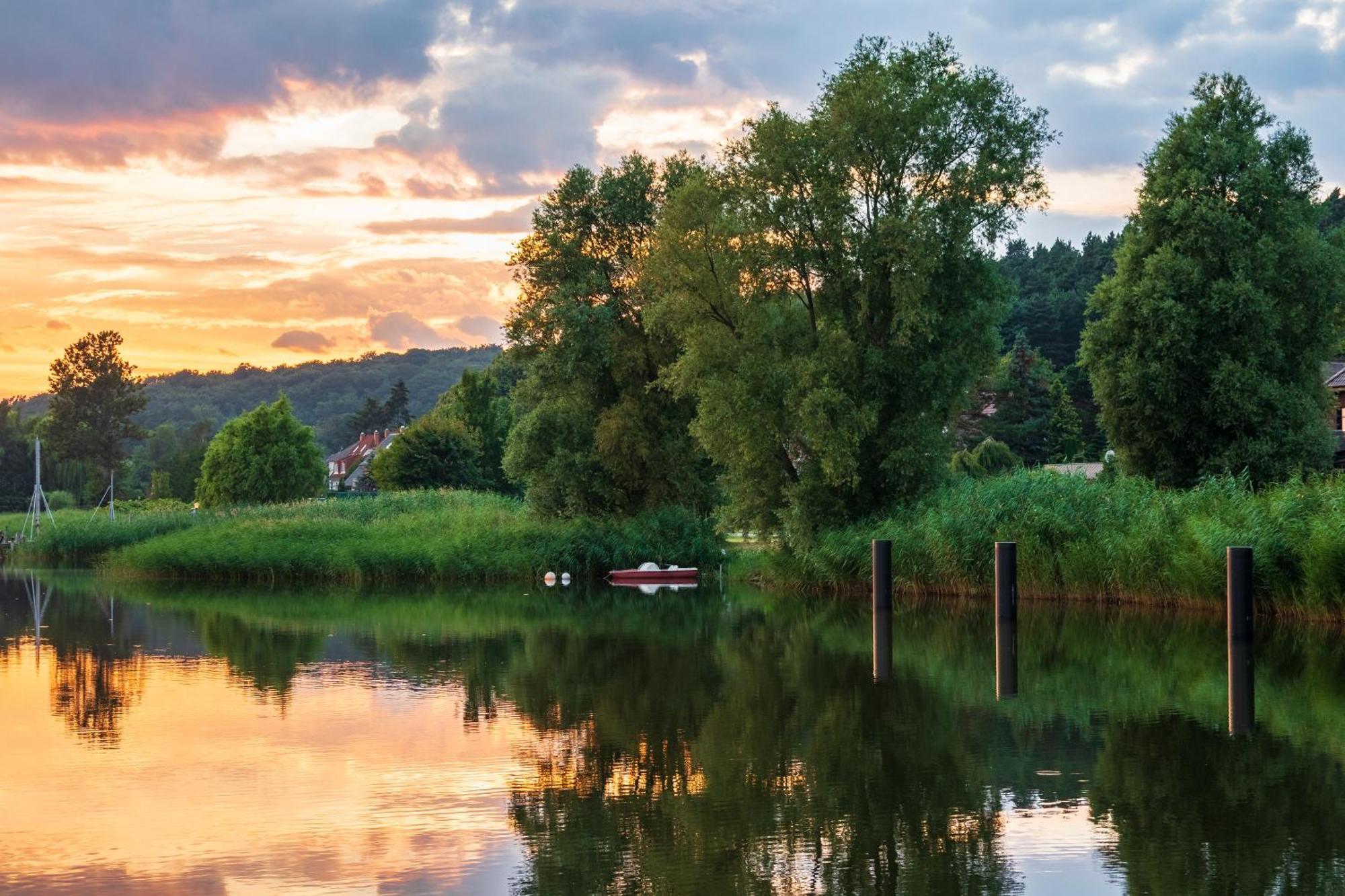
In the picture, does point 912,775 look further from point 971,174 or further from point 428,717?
point 971,174

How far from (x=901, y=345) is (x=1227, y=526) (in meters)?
11.9

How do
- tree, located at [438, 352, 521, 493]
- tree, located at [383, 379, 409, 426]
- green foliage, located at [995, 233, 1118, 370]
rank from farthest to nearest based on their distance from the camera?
tree, located at [383, 379, 409, 426], green foliage, located at [995, 233, 1118, 370], tree, located at [438, 352, 521, 493]

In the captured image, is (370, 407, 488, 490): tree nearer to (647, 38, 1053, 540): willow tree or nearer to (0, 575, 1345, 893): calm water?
(647, 38, 1053, 540): willow tree

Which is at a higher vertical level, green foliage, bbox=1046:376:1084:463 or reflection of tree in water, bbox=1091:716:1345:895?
green foliage, bbox=1046:376:1084:463

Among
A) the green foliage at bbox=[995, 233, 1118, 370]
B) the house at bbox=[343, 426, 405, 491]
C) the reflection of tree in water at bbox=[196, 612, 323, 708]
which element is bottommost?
the reflection of tree in water at bbox=[196, 612, 323, 708]

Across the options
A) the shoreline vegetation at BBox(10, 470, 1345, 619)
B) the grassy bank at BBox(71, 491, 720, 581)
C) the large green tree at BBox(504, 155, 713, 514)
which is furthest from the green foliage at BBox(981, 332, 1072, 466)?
the grassy bank at BBox(71, 491, 720, 581)

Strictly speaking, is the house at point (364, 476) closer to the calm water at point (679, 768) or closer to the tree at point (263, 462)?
the tree at point (263, 462)

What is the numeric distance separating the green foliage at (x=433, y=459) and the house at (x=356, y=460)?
47.0 metres

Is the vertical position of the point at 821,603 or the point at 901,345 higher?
the point at 901,345

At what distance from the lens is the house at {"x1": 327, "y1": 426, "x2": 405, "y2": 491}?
5172 inches

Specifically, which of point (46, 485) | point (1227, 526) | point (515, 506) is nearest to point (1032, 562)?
point (1227, 526)

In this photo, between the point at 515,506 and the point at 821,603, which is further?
the point at 515,506

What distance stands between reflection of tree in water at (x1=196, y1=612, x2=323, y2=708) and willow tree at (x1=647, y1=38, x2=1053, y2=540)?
511 inches

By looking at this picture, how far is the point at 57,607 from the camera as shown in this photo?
31.8m
